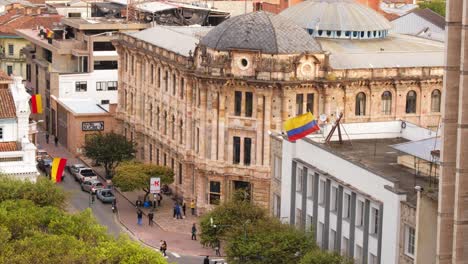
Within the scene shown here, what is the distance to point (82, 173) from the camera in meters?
127

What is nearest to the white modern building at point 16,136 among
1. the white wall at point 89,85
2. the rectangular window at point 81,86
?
the white wall at point 89,85

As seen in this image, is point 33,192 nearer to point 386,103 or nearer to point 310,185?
point 310,185

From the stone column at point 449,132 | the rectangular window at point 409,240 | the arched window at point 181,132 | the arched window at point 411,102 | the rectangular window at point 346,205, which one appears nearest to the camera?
the stone column at point 449,132

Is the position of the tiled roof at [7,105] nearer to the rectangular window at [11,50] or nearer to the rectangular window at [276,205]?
the rectangular window at [276,205]

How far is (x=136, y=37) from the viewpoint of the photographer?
133125mm

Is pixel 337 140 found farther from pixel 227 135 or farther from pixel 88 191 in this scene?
pixel 88 191

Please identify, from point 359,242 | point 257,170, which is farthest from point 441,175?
point 257,170

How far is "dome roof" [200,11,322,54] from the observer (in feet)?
363

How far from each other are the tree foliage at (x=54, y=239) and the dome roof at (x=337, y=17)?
138 ft

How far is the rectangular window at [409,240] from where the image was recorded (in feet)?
236

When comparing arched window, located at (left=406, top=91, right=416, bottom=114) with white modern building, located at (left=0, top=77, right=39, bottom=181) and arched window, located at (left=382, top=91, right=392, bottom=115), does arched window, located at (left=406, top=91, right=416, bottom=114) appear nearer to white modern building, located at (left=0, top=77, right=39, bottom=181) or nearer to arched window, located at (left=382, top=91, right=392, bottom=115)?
arched window, located at (left=382, top=91, right=392, bottom=115)

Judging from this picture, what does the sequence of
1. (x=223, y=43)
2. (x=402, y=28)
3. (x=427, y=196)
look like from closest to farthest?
(x=427, y=196) < (x=223, y=43) < (x=402, y=28)

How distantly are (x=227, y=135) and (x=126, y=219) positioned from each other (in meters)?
11.4

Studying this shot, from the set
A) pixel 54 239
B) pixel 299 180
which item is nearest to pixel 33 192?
pixel 54 239
